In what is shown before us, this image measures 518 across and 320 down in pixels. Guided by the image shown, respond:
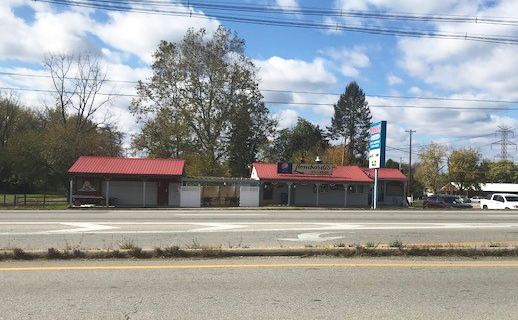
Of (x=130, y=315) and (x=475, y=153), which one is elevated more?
(x=475, y=153)

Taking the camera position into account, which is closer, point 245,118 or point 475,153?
point 245,118

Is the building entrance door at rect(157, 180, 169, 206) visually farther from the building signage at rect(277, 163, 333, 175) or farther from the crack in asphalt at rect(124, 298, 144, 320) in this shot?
the crack in asphalt at rect(124, 298, 144, 320)

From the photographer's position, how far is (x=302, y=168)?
41.2 m

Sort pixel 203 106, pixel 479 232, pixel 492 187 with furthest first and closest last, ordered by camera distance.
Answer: pixel 492 187
pixel 203 106
pixel 479 232

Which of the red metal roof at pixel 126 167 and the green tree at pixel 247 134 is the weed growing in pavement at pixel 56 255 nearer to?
the red metal roof at pixel 126 167

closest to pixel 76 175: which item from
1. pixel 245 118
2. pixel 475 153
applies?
pixel 245 118

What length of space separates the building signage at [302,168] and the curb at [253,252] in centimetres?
3097

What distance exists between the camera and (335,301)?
233 inches

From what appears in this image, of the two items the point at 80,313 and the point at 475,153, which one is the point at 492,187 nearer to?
the point at 475,153

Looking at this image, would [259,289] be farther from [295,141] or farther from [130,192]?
[295,141]

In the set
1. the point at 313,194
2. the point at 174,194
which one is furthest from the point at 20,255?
the point at 313,194

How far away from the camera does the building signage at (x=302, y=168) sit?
40.9 metres

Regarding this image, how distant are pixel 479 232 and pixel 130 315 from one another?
12787 mm

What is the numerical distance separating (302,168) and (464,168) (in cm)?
5330
